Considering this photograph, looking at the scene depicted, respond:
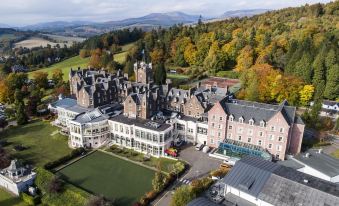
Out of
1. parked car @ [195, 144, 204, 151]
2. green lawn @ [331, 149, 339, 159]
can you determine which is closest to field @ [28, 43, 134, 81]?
parked car @ [195, 144, 204, 151]

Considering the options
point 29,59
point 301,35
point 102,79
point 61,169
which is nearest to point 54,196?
point 61,169

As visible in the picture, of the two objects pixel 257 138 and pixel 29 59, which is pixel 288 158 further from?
pixel 29 59

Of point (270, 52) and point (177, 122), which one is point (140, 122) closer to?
Result: point (177, 122)

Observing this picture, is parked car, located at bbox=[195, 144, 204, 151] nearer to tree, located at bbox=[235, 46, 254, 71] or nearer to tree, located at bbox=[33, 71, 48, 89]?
tree, located at bbox=[235, 46, 254, 71]

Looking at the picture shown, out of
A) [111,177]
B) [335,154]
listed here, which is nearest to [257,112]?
[335,154]

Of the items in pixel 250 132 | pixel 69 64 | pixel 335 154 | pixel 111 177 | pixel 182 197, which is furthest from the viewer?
pixel 69 64

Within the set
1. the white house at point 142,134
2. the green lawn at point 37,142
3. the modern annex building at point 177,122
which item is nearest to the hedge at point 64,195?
the green lawn at point 37,142
